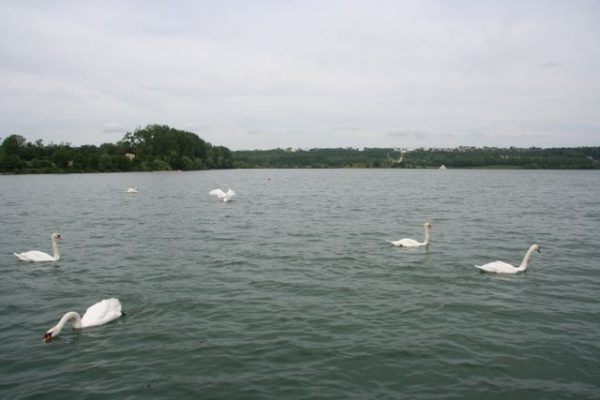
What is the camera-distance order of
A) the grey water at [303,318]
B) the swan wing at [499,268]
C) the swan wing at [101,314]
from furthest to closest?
the swan wing at [499,268], the swan wing at [101,314], the grey water at [303,318]

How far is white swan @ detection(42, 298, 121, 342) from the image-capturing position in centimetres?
955

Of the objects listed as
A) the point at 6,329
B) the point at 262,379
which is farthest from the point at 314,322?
the point at 6,329

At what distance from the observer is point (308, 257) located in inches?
668

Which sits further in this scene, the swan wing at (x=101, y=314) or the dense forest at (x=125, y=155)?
the dense forest at (x=125, y=155)

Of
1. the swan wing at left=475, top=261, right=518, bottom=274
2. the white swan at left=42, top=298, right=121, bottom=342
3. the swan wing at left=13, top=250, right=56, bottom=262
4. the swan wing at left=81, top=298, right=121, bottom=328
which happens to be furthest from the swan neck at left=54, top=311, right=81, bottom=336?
the swan wing at left=475, top=261, right=518, bottom=274

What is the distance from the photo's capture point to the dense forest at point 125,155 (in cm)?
11519

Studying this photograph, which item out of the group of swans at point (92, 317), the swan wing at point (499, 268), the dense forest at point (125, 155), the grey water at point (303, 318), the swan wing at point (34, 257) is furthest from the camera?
the dense forest at point (125, 155)

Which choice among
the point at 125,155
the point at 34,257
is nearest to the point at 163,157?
the point at 125,155

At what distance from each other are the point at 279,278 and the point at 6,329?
6.87 metres

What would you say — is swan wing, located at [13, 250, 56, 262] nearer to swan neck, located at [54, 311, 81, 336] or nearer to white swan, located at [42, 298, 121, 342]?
white swan, located at [42, 298, 121, 342]

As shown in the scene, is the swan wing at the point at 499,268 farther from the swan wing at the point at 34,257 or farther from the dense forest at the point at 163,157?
the dense forest at the point at 163,157

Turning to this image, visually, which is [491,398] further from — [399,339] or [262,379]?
[262,379]

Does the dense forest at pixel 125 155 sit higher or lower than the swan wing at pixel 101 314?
higher

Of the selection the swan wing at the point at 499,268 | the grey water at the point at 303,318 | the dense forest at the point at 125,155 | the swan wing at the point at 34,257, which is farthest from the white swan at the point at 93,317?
the dense forest at the point at 125,155
